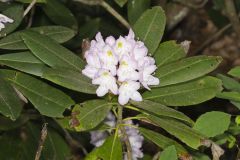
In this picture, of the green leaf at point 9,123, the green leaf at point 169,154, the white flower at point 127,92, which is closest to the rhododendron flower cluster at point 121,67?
the white flower at point 127,92

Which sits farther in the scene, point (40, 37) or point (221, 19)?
point (221, 19)

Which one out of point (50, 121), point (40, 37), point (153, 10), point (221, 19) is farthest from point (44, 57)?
point (221, 19)

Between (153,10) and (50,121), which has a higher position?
(153,10)

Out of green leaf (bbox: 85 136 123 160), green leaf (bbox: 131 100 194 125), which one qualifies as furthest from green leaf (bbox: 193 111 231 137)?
green leaf (bbox: 85 136 123 160)

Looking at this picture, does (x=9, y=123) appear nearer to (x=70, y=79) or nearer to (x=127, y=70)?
(x=70, y=79)

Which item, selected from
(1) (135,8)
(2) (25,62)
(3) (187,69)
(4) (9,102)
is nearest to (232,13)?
(1) (135,8)

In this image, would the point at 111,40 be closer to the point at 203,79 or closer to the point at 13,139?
the point at 203,79
